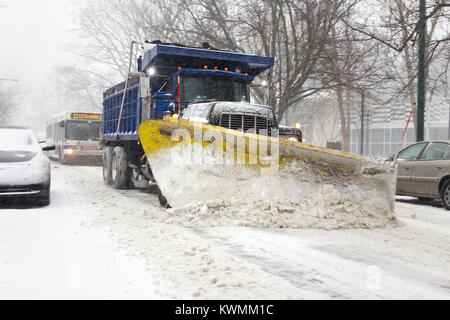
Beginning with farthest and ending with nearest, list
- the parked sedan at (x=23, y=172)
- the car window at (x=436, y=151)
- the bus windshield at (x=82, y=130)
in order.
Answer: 1. the bus windshield at (x=82, y=130)
2. the car window at (x=436, y=151)
3. the parked sedan at (x=23, y=172)

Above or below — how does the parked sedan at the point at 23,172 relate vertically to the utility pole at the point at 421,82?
below

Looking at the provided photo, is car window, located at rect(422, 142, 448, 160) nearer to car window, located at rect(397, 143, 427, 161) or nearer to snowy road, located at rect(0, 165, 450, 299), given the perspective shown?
car window, located at rect(397, 143, 427, 161)

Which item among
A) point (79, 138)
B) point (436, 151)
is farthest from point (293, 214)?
point (79, 138)

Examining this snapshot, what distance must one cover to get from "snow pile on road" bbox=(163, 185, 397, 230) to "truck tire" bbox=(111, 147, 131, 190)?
5.12m

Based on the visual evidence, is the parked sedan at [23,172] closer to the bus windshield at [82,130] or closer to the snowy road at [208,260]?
the snowy road at [208,260]

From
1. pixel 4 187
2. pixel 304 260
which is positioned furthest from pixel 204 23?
pixel 304 260

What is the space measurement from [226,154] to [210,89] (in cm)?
277

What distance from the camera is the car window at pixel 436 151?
32.8 feet

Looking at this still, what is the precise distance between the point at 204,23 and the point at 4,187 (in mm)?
13560

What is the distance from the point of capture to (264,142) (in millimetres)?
6629

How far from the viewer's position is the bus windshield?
969 inches

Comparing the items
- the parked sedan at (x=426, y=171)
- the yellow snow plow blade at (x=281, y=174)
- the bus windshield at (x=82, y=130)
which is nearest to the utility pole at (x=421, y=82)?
the parked sedan at (x=426, y=171)

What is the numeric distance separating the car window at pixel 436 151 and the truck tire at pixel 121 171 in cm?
707
